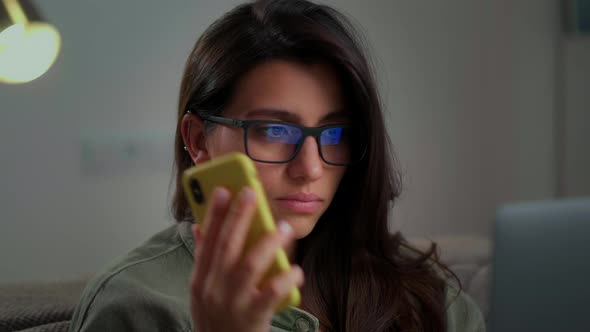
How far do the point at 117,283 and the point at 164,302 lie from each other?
0.07 m

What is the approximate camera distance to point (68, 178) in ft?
6.29

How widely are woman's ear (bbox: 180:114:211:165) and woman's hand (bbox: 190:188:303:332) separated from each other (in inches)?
16.6

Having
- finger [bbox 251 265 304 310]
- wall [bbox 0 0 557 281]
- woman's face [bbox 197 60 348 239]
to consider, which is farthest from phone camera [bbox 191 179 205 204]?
wall [bbox 0 0 557 281]

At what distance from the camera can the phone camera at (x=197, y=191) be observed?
2.06 ft

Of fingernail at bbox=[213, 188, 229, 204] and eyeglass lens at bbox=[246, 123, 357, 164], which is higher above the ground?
fingernail at bbox=[213, 188, 229, 204]

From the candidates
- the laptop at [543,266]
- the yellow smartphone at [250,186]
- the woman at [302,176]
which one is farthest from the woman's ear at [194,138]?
the laptop at [543,266]

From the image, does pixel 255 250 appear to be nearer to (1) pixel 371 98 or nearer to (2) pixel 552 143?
(1) pixel 371 98

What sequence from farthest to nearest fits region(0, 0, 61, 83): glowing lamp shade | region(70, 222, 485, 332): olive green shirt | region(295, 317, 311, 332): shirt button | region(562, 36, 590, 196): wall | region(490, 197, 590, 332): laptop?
region(562, 36, 590, 196): wall
region(295, 317, 311, 332): shirt button
region(70, 222, 485, 332): olive green shirt
region(0, 0, 61, 83): glowing lamp shade
region(490, 197, 590, 332): laptop

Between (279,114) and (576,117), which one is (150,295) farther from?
(576,117)

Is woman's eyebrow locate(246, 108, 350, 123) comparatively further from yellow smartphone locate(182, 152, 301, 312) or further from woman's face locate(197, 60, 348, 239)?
yellow smartphone locate(182, 152, 301, 312)

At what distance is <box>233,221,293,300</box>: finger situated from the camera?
0.54 meters

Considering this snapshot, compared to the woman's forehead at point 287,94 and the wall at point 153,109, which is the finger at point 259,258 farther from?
the wall at point 153,109

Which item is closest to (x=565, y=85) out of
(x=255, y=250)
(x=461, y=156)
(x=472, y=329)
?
(x=461, y=156)

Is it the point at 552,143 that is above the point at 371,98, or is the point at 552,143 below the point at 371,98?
below
